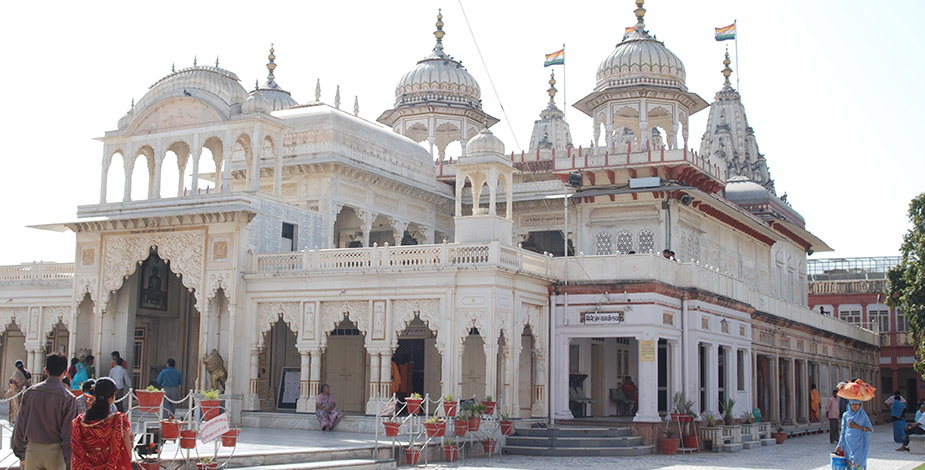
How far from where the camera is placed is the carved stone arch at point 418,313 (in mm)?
21914

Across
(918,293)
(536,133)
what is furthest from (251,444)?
(536,133)

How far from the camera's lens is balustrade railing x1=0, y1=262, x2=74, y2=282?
27.1 metres

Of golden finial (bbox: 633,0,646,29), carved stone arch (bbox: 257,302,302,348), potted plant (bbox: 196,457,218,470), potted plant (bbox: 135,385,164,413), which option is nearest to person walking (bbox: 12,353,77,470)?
potted plant (bbox: 196,457,218,470)

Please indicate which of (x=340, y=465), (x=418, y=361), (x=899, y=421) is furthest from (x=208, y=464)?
(x=899, y=421)

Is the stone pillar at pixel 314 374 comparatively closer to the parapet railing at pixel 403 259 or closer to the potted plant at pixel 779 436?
the parapet railing at pixel 403 259

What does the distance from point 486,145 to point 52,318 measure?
40.3 ft

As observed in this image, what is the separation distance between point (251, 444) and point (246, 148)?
9.58 metres

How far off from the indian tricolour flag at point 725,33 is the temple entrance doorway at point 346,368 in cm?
2445

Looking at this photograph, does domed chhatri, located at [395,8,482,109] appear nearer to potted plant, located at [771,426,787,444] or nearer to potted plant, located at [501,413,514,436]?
potted plant, located at [771,426,787,444]

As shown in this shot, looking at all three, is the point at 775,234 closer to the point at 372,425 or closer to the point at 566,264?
the point at 566,264

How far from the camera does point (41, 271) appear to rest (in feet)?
90.0

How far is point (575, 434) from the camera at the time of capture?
2169 cm

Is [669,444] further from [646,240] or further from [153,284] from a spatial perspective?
[153,284]

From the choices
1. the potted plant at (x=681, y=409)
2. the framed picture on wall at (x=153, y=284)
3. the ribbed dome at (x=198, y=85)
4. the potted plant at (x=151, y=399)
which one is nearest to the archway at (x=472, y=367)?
the potted plant at (x=681, y=409)
